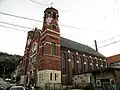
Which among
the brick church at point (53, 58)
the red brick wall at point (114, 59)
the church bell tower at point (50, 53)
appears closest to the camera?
the church bell tower at point (50, 53)

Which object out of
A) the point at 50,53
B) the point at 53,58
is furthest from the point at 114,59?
the point at 50,53

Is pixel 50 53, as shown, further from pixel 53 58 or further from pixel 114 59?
pixel 114 59

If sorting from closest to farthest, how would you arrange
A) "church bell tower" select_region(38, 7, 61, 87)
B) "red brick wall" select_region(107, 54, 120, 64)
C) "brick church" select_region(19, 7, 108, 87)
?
"church bell tower" select_region(38, 7, 61, 87) < "brick church" select_region(19, 7, 108, 87) < "red brick wall" select_region(107, 54, 120, 64)

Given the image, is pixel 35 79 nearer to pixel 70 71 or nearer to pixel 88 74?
pixel 70 71

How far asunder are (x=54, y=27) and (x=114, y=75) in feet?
60.1

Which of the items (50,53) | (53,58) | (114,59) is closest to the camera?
(50,53)

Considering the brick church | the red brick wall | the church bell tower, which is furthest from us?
the red brick wall

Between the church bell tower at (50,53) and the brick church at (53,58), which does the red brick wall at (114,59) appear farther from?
the church bell tower at (50,53)

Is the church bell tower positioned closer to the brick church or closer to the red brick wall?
the brick church

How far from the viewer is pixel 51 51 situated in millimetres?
34062

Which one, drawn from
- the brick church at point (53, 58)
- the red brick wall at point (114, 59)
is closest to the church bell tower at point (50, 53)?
the brick church at point (53, 58)

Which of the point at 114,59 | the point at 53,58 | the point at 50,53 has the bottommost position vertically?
the point at 53,58

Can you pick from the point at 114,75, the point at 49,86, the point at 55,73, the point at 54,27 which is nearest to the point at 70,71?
the point at 55,73

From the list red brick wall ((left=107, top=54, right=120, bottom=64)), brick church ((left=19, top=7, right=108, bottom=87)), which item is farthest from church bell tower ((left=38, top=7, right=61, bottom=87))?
red brick wall ((left=107, top=54, right=120, bottom=64))
